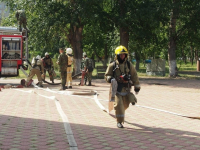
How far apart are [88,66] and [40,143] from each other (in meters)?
13.9

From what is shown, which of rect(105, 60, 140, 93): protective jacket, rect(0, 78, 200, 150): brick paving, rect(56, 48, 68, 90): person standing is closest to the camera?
rect(0, 78, 200, 150): brick paving

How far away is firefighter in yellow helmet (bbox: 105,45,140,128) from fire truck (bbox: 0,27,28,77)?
1324 cm

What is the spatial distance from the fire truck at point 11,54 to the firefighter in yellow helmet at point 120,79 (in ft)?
43.4

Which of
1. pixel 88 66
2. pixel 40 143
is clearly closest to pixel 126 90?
pixel 40 143

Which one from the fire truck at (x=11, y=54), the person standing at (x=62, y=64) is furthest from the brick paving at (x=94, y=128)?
the fire truck at (x=11, y=54)

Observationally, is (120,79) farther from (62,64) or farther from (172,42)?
(172,42)

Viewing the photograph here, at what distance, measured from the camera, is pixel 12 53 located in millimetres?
20969

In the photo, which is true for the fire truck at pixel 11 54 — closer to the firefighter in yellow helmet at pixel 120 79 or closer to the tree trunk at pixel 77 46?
the tree trunk at pixel 77 46

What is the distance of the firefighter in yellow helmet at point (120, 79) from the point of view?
801 cm

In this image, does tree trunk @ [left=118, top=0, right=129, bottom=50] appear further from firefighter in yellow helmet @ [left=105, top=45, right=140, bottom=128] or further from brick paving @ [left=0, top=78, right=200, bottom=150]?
firefighter in yellow helmet @ [left=105, top=45, right=140, bottom=128]

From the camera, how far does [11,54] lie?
2094 centimetres

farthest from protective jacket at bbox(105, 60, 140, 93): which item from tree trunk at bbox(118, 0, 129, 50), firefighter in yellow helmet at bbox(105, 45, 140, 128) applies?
tree trunk at bbox(118, 0, 129, 50)

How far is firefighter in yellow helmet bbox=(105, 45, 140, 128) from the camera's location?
8.01 metres

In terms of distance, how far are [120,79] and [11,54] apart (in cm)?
1380
